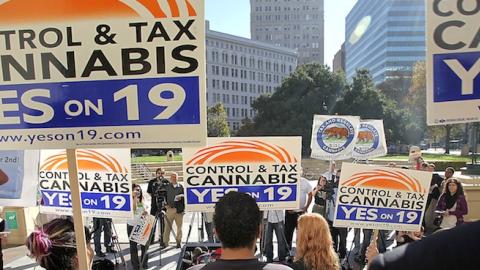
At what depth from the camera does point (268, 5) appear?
150250 mm

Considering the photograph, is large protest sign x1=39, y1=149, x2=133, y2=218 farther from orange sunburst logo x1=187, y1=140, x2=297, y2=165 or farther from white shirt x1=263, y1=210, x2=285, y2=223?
white shirt x1=263, y1=210, x2=285, y2=223

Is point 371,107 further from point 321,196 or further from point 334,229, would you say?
point 334,229

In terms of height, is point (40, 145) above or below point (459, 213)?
above

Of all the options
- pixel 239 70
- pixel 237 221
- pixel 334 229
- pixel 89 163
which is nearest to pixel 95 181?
pixel 89 163

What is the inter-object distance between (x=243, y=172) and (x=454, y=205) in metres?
4.93

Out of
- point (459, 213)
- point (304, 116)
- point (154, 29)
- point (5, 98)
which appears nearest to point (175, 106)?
point (154, 29)

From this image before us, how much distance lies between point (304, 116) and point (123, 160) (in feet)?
131

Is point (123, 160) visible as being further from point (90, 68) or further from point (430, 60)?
point (430, 60)

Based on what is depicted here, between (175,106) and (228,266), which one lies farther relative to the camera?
(175,106)

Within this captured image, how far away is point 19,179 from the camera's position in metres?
5.69

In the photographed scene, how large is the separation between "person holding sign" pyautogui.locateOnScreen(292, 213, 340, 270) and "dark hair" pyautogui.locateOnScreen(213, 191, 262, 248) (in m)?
1.53

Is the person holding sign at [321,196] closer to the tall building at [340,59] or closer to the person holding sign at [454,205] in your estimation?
the person holding sign at [454,205]

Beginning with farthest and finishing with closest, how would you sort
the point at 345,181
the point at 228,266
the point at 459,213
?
the point at 459,213, the point at 345,181, the point at 228,266

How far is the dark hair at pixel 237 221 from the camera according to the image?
77.9 inches
